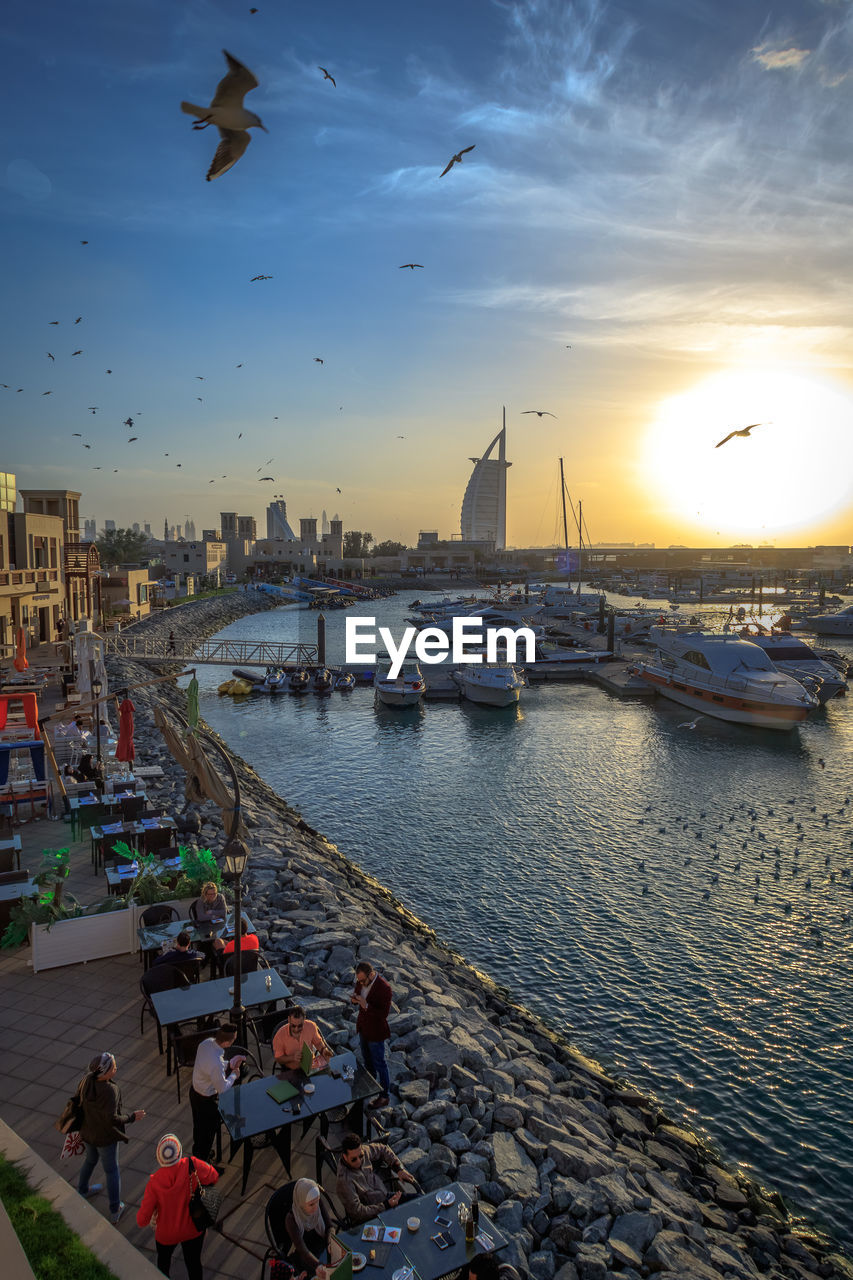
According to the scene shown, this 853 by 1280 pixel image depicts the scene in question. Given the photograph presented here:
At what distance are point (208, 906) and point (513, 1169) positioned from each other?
4541 millimetres

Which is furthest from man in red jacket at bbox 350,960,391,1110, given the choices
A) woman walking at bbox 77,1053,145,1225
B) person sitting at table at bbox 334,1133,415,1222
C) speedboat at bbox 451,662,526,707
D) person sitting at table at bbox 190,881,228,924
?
speedboat at bbox 451,662,526,707

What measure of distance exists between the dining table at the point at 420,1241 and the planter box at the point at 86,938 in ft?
17.0

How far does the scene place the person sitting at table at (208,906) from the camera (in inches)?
364

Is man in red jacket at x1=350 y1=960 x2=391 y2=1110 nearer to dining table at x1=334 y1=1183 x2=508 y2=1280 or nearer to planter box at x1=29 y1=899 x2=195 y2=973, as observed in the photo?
dining table at x1=334 y1=1183 x2=508 y2=1280

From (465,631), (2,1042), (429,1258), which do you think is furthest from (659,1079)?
(465,631)

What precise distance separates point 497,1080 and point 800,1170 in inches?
151

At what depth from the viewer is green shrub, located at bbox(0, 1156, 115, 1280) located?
4652mm

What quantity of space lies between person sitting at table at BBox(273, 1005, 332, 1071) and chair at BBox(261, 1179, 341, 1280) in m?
1.50

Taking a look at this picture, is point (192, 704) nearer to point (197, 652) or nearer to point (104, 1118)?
point (104, 1118)

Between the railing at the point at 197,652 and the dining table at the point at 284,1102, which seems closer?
the dining table at the point at 284,1102

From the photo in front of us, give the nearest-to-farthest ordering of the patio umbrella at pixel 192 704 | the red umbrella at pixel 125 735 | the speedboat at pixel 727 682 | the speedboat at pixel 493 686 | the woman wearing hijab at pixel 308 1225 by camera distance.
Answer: the woman wearing hijab at pixel 308 1225 < the patio umbrella at pixel 192 704 < the red umbrella at pixel 125 735 < the speedboat at pixel 727 682 < the speedboat at pixel 493 686

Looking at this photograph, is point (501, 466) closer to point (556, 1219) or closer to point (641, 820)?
point (641, 820)

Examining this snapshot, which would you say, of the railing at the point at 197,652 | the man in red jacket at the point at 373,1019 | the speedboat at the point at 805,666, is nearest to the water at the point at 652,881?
the speedboat at the point at 805,666

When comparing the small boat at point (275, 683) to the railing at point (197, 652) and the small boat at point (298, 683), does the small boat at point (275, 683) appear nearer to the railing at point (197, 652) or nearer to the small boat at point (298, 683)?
the small boat at point (298, 683)
